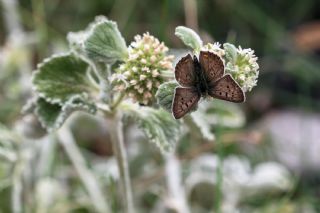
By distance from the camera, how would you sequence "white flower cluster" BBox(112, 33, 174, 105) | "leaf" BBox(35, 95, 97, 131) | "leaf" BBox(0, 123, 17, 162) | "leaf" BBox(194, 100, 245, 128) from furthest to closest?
"leaf" BBox(194, 100, 245, 128) < "leaf" BBox(0, 123, 17, 162) < "leaf" BBox(35, 95, 97, 131) < "white flower cluster" BBox(112, 33, 174, 105)

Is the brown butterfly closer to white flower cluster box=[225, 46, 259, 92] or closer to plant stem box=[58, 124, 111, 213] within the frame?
white flower cluster box=[225, 46, 259, 92]

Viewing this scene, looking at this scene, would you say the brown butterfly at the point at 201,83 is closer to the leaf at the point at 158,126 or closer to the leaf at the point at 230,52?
the leaf at the point at 230,52

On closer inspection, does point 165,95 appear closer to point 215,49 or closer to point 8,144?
point 215,49

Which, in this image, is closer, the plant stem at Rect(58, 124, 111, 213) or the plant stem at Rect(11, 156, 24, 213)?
the plant stem at Rect(11, 156, 24, 213)

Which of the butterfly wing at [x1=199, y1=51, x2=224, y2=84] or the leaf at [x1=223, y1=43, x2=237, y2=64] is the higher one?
the leaf at [x1=223, y1=43, x2=237, y2=64]

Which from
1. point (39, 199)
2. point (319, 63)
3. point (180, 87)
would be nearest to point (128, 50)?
point (180, 87)

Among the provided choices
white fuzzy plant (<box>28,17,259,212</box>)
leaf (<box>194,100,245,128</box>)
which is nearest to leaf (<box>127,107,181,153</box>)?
white fuzzy plant (<box>28,17,259,212</box>)

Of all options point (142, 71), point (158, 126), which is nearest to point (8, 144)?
point (158, 126)
